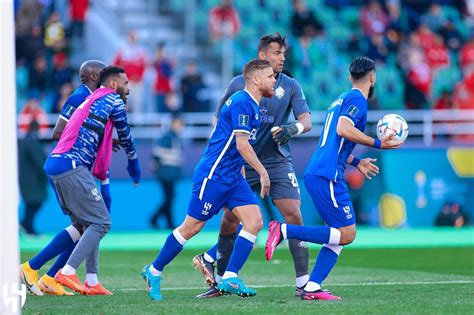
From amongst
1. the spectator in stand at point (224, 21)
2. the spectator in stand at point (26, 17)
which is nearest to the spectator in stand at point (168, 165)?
the spectator in stand at point (224, 21)

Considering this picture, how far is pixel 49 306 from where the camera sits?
33.6 feet

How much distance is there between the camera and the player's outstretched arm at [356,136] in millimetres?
10258

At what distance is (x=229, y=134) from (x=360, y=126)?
1.20 metres

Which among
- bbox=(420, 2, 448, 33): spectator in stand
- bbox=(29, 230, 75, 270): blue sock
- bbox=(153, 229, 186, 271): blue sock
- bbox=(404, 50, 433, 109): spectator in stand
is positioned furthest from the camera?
bbox=(420, 2, 448, 33): spectator in stand

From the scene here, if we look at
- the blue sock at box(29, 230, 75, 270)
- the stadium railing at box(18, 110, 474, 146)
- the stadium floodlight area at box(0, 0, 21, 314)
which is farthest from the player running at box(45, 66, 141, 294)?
the stadium railing at box(18, 110, 474, 146)

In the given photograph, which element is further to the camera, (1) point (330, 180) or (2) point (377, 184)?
(2) point (377, 184)

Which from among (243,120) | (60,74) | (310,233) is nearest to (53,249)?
(243,120)

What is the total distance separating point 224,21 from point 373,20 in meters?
4.03

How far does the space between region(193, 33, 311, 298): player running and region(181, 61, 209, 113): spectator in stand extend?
45.8 feet

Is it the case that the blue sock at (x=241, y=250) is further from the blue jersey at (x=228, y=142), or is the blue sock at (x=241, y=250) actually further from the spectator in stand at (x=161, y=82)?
the spectator in stand at (x=161, y=82)

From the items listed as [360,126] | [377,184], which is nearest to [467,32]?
[377,184]

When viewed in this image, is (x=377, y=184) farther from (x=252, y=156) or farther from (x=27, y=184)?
(x=252, y=156)

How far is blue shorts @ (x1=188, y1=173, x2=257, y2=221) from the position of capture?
10.5 metres

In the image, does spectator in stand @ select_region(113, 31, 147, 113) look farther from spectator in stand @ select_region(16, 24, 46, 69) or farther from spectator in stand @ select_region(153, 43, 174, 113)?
spectator in stand @ select_region(16, 24, 46, 69)
